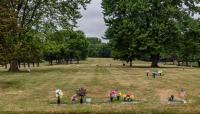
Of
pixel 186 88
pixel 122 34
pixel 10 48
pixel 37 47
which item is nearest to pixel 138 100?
pixel 186 88

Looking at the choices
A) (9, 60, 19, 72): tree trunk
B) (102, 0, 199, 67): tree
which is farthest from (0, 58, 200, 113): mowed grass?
(102, 0, 199, 67): tree

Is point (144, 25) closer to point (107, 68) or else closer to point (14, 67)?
point (107, 68)

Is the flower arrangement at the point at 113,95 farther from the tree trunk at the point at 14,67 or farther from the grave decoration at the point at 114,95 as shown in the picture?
the tree trunk at the point at 14,67

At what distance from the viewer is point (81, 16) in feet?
243

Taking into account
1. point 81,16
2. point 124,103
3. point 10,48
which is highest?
point 81,16

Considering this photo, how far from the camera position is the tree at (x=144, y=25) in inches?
3297

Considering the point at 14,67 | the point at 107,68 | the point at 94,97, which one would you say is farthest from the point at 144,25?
the point at 94,97

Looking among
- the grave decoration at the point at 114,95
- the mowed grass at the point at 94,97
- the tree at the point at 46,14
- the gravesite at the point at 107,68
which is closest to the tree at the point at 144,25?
the gravesite at the point at 107,68

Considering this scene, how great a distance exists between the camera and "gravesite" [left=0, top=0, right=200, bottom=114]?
31062 mm

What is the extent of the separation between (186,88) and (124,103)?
498 inches

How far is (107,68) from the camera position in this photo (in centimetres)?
8331

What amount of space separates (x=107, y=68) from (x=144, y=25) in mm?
10832

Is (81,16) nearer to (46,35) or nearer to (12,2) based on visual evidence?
(46,35)

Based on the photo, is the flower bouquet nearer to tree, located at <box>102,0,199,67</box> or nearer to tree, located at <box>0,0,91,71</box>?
tree, located at <box>0,0,91,71</box>
